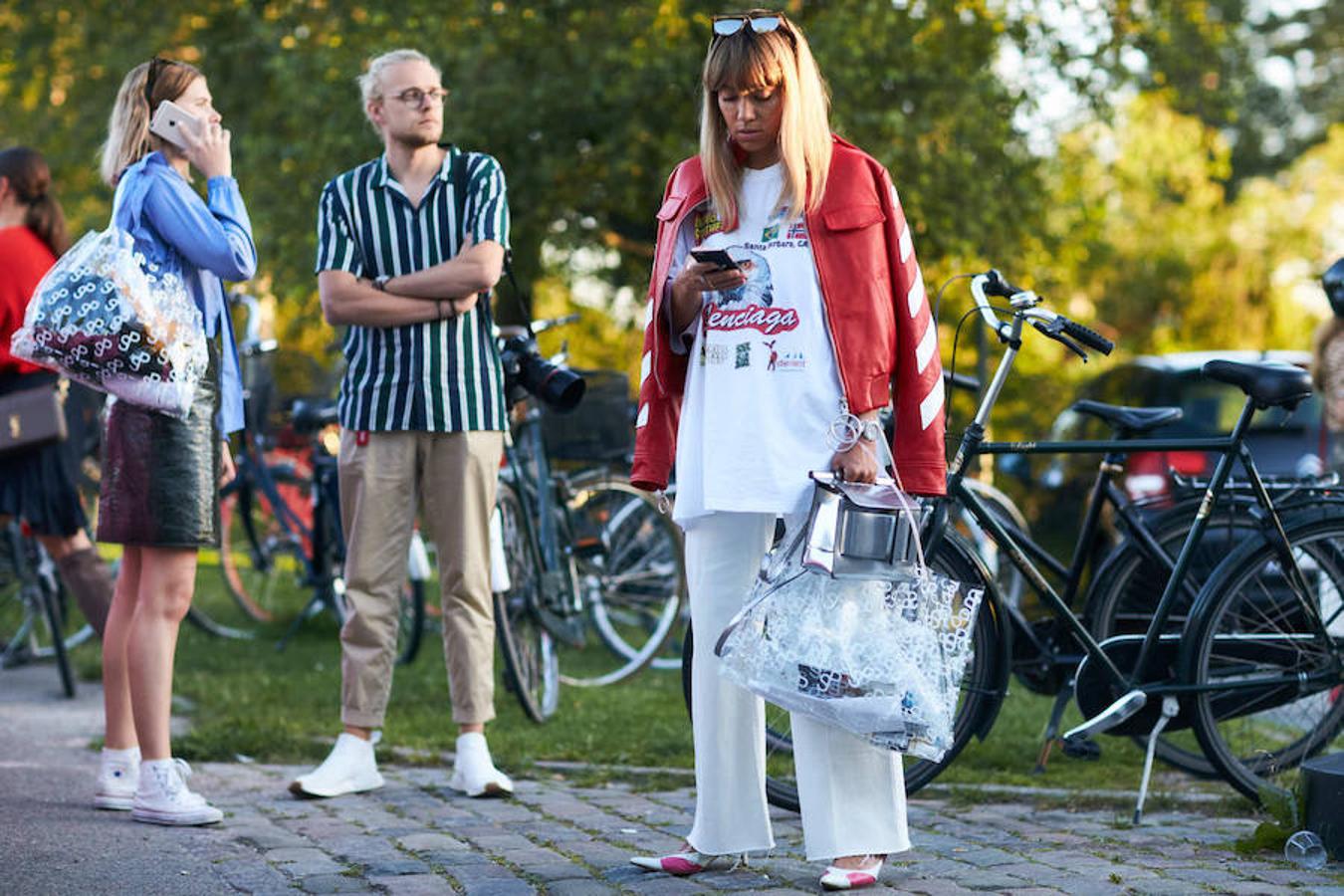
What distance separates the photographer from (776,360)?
438cm

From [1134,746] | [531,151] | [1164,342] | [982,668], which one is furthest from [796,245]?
[1164,342]

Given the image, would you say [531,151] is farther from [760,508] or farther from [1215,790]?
[760,508]

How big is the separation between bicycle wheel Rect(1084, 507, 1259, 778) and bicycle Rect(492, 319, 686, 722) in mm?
1973

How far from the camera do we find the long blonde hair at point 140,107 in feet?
18.0

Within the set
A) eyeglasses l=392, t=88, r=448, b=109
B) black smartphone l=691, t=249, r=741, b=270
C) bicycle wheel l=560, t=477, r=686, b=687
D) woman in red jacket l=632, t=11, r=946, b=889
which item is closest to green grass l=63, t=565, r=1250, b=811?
bicycle wheel l=560, t=477, r=686, b=687

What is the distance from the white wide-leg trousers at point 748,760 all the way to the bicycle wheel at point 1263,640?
1.42 metres

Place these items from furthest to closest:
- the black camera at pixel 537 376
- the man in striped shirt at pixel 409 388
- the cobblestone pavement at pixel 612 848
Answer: the black camera at pixel 537 376 < the man in striped shirt at pixel 409 388 < the cobblestone pavement at pixel 612 848

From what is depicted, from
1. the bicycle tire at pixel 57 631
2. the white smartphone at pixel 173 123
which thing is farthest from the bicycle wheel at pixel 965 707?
the bicycle tire at pixel 57 631

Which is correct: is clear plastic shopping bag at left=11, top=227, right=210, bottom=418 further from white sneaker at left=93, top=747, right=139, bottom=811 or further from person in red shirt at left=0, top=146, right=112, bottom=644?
person in red shirt at left=0, top=146, right=112, bottom=644

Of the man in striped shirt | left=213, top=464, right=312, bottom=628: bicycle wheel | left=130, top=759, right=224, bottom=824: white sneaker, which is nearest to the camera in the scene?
left=130, top=759, right=224, bottom=824: white sneaker

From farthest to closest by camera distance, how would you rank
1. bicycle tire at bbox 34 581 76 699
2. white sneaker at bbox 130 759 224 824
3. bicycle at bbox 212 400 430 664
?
bicycle at bbox 212 400 430 664, bicycle tire at bbox 34 581 76 699, white sneaker at bbox 130 759 224 824

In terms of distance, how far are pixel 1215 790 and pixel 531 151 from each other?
7816mm

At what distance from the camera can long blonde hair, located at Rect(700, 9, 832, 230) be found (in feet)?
14.2

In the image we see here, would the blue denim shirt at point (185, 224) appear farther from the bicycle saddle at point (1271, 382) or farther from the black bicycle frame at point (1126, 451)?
the bicycle saddle at point (1271, 382)
